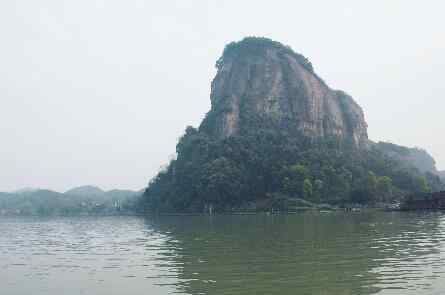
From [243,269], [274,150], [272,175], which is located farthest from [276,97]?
[243,269]

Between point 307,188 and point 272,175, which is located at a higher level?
point 272,175

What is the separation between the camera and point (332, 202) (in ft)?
327

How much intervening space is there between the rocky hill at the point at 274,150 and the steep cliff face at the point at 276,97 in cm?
36

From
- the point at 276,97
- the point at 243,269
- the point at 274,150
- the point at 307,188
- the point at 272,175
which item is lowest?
the point at 243,269


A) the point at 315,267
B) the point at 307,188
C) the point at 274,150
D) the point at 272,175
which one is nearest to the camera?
the point at 315,267

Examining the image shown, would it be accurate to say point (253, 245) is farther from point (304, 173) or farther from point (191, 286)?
point (304, 173)

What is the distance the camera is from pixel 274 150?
422 ft

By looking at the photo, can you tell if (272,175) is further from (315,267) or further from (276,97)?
(315,267)

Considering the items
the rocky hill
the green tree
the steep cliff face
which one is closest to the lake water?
the rocky hill

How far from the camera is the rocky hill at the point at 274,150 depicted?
364 ft

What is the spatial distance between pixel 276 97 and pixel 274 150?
33.1 m

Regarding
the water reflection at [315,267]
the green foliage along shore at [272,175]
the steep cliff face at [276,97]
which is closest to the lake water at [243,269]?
the water reflection at [315,267]

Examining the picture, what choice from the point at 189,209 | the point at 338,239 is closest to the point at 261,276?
the point at 338,239

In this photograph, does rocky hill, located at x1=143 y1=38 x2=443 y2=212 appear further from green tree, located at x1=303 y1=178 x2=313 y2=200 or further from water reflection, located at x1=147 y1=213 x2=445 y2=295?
water reflection, located at x1=147 y1=213 x2=445 y2=295
